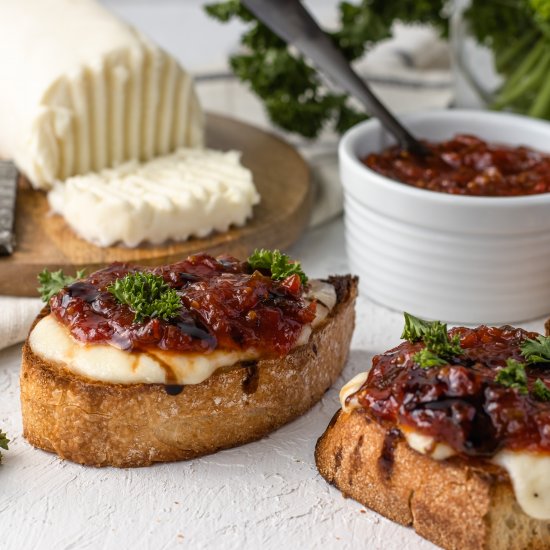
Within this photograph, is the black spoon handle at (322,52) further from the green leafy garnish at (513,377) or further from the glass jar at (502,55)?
the green leafy garnish at (513,377)

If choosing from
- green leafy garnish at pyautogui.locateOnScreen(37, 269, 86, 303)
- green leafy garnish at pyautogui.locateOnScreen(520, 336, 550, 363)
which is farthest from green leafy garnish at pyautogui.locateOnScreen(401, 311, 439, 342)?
green leafy garnish at pyautogui.locateOnScreen(37, 269, 86, 303)

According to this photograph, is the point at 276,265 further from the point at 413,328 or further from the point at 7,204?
the point at 7,204

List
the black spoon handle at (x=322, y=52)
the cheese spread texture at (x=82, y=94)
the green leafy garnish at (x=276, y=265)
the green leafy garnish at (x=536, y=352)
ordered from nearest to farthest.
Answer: the green leafy garnish at (x=536, y=352), the green leafy garnish at (x=276, y=265), the black spoon handle at (x=322, y=52), the cheese spread texture at (x=82, y=94)

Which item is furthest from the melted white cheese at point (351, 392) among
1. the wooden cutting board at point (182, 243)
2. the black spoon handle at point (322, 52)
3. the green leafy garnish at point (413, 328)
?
the black spoon handle at point (322, 52)

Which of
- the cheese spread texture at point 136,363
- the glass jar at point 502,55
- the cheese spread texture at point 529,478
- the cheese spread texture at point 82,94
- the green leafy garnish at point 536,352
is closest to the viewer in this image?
the cheese spread texture at point 529,478

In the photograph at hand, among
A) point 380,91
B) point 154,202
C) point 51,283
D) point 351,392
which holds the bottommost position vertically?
point 380,91

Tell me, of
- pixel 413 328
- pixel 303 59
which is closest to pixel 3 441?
pixel 413 328

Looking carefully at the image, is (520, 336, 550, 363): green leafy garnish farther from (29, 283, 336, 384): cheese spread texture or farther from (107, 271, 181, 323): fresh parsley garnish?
(107, 271, 181, 323): fresh parsley garnish
